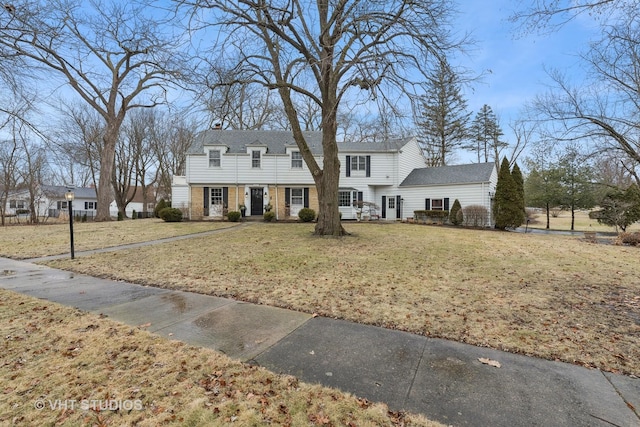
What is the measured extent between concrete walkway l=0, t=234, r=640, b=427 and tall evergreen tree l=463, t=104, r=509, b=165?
3329cm

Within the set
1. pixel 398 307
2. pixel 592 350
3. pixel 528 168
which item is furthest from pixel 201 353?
pixel 528 168

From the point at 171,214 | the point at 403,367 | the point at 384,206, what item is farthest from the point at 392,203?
the point at 403,367

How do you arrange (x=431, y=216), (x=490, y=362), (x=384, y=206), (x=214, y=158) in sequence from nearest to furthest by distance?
(x=490, y=362) → (x=431, y=216) → (x=214, y=158) → (x=384, y=206)

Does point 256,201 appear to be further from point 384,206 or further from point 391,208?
point 391,208

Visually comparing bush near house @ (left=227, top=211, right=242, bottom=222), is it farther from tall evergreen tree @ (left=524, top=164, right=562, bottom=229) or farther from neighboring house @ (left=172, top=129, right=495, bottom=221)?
tall evergreen tree @ (left=524, top=164, right=562, bottom=229)

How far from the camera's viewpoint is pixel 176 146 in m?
34.4

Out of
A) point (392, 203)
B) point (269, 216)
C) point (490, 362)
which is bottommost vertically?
point (490, 362)

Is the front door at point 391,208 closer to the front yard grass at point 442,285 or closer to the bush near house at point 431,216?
the bush near house at point 431,216


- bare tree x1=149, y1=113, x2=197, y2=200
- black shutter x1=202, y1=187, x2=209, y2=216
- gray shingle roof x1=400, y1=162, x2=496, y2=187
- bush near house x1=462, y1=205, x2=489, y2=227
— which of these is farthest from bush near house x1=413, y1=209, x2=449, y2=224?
bare tree x1=149, y1=113, x2=197, y2=200

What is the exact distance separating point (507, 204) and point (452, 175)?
15.3ft

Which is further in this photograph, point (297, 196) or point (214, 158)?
point (297, 196)

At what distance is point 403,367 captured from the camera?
296cm

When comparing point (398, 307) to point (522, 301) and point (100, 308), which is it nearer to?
point (522, 301)

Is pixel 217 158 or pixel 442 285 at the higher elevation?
pixel 217 158
